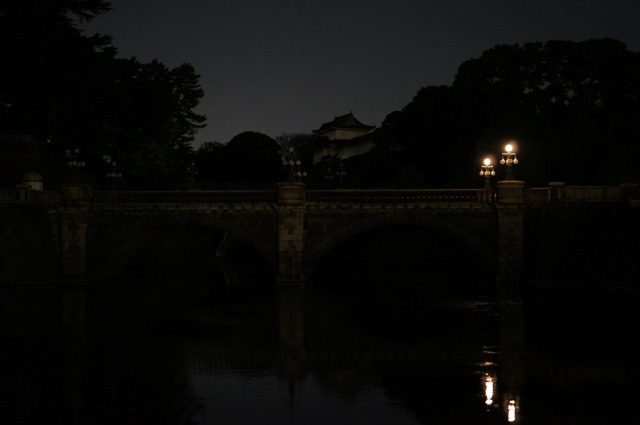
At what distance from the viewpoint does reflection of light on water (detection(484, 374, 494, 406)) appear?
56.5 feet

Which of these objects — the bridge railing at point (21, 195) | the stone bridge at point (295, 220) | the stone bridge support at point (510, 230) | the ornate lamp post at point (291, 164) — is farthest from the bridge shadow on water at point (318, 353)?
the ornate lamp post at point (291, 164)

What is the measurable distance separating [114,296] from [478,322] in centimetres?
1805

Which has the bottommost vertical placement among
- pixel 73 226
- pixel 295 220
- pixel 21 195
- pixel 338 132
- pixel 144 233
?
pixel 144 233

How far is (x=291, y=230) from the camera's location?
132 feet

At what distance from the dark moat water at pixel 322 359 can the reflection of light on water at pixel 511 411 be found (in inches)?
2.0

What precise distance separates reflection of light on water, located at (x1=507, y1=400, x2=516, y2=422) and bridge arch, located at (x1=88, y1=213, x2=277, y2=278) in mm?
24613

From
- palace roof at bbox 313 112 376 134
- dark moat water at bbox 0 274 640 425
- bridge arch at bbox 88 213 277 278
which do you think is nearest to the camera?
dark moat water at bbox 0 274 640 425

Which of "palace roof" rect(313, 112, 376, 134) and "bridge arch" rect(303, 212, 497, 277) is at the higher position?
"palace roof" rect(313, 112, 376, 134)

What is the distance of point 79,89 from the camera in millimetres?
50500

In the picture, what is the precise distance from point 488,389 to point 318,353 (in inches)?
255

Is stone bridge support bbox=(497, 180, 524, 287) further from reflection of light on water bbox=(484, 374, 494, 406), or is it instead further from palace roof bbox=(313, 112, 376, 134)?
palace roof bbox=(313, 112, 376, 134)

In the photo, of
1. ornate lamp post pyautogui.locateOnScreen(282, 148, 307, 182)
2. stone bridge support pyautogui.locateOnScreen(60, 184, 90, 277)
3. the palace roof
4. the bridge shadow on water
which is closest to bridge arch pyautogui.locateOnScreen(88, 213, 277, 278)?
stone bridge support pyautogui.locateOnScreen(60, 184, 90, 277)

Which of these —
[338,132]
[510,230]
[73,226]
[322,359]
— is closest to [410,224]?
[510,230]

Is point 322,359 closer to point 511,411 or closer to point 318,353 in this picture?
point 318,353
